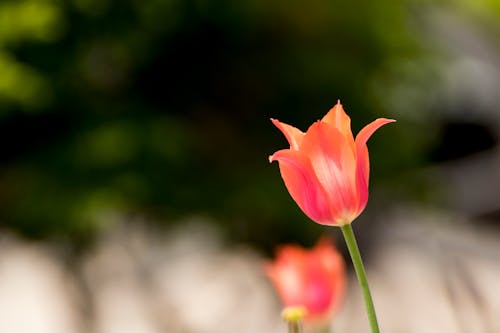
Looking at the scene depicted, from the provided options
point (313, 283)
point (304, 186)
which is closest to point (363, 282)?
point (304, 186)

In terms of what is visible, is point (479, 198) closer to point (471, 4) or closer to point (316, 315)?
point (471, 4)

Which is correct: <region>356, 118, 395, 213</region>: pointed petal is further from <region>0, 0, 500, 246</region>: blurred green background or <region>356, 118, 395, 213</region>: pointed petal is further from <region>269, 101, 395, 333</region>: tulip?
<region>0, 0, 500, 246</region>: blurred green background

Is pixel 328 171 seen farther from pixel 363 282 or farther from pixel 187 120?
pixel 187 120

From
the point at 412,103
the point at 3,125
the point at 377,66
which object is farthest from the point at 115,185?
the point at 412,103

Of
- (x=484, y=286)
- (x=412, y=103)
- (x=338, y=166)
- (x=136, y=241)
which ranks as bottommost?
(x=338, y=166)

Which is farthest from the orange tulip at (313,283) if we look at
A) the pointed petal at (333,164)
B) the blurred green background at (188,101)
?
the blurred green background at (188,101)

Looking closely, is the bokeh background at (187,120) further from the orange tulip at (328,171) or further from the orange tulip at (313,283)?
the orange tulip at (328,171)
